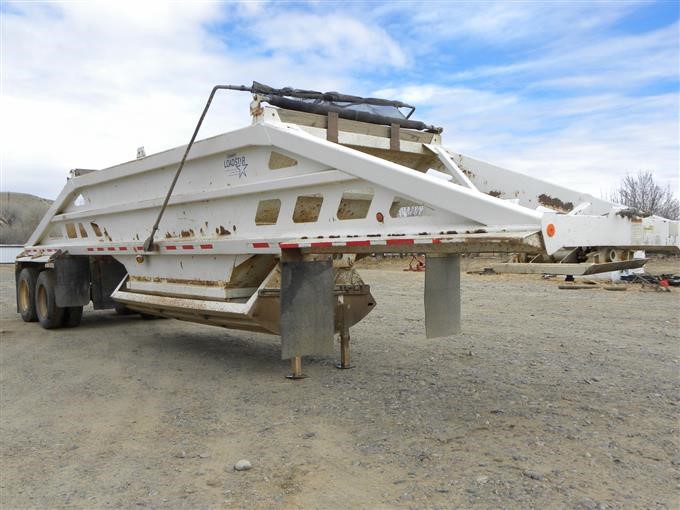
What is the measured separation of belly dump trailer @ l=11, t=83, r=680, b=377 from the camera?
13.2 ft

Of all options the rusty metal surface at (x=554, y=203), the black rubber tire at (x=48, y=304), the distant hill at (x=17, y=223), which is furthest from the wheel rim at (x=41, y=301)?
the distant hill at (x=17, y=223)

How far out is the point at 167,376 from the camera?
6.42 m

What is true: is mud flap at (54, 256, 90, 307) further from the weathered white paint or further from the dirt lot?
the weathered white paint

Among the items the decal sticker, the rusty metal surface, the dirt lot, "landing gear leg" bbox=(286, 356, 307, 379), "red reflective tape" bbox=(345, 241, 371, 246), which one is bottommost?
the dirt lot

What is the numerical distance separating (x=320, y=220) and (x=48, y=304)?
21.2 ft

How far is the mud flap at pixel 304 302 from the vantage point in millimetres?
5223

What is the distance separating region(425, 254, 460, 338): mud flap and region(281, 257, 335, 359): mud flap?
82 centimetres

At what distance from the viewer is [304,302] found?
5230 mm

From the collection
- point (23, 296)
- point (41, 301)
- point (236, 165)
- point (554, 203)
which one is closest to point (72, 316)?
point (41, 301)

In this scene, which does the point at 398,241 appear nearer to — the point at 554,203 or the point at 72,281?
the point at 554,203

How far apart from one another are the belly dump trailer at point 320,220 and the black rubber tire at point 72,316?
2.12 m

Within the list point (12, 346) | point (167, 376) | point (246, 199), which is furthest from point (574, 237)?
point (12, 346)

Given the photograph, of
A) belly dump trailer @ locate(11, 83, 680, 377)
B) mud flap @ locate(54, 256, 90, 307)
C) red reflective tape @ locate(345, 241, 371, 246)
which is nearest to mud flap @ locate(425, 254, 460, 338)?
belly dump trailer @ locate(11, 83, 680, 377)

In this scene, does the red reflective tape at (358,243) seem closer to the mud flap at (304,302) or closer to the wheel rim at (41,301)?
the mud flap at (304,302)
